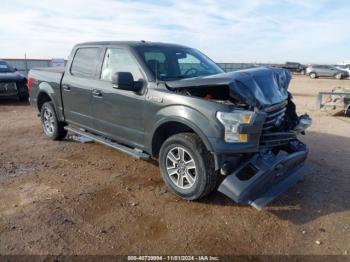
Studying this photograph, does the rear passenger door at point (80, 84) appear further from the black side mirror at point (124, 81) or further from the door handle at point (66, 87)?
the black side mirror at point (124, 81)

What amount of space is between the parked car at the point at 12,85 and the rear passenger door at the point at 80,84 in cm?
703

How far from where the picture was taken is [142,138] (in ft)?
15.5

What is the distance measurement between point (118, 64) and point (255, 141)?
245 cm

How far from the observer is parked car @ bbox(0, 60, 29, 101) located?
12.0 m

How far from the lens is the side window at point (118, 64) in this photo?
4805mm

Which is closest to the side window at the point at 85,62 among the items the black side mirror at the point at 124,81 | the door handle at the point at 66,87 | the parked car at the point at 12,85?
the door handle at the point at 66,87

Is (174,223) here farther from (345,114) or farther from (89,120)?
(345,114)

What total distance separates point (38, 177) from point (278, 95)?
11.7 ft

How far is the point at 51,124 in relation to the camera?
702 centimetres

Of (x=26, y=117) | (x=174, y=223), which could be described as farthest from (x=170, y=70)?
(x=26, y=117)

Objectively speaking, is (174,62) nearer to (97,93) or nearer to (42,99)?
(97,93)

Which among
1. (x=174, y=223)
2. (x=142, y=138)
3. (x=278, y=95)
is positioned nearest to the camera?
(x=174, y=223)

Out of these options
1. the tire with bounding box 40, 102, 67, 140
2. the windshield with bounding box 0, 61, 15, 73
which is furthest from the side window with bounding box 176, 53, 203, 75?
the windshield with bounding box 0, 61, 15, 73

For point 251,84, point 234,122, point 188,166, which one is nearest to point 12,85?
point 188,166
